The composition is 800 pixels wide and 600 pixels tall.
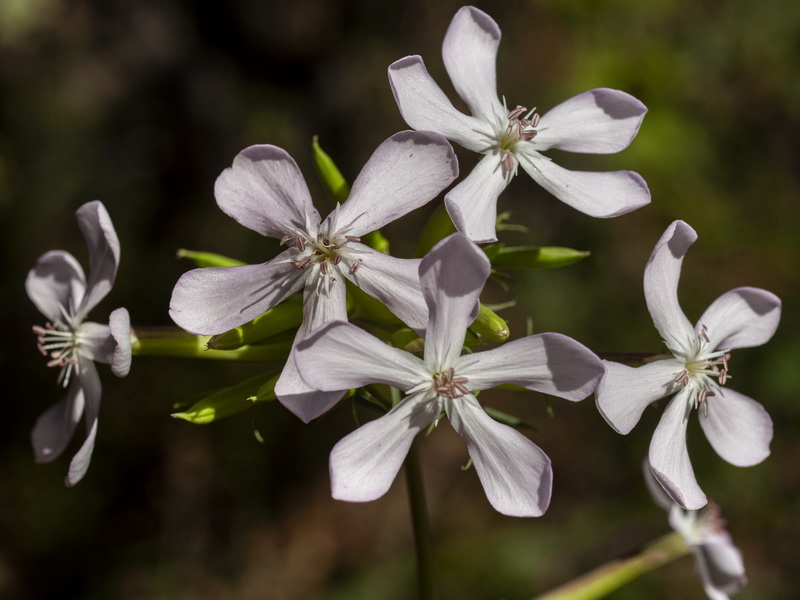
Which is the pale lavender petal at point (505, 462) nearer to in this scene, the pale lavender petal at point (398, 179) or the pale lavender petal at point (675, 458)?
the pale lavender petal at point (675, 458)

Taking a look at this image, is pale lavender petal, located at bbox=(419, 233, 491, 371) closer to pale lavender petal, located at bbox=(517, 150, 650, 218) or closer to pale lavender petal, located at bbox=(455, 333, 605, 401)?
pale lavender petal, located at bbox=(455, 333, 605, 401)

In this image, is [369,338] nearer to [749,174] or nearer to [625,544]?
[625,544]

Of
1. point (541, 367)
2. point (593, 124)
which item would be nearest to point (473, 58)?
point (593, 124)

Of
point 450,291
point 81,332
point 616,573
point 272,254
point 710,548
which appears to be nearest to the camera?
point 450,291

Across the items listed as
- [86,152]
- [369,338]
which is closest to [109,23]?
[86,152]

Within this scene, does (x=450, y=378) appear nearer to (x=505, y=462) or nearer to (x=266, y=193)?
(x=505, y=462)

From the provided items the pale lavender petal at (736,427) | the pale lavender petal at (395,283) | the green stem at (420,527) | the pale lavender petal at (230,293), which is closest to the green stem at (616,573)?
the green stem at (420,527)

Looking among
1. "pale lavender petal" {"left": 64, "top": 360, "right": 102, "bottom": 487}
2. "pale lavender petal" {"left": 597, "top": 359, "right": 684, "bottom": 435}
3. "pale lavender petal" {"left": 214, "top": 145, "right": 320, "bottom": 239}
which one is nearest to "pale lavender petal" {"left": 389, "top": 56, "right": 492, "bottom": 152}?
"pale lavender petal" {"left": 214, "top": 145, "right": 320, "bottom": 239}
